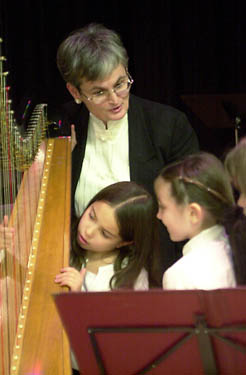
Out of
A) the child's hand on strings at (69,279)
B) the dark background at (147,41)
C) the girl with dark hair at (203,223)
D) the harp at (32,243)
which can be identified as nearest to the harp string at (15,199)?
the harp at (32,243)

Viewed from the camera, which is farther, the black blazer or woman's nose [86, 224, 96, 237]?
the black blazer

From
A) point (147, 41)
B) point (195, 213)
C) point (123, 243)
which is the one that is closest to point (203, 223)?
Answer: point (195, 213)

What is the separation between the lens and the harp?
173 cm

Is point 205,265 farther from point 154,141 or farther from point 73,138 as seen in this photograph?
point 73,138

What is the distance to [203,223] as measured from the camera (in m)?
2.02

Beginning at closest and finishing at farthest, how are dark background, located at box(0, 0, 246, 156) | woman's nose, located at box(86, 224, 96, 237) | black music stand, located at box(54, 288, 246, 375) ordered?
black music stand, located at box(54, 288, 246, 375) < woman's nose, located at box(86, 224, 96, 237) < dark background, located at box(0, 0, 246, 156)

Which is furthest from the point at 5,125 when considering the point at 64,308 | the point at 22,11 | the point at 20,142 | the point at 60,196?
the point at 22,11

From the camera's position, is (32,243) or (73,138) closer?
(32,243)

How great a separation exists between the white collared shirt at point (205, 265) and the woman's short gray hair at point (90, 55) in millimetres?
607

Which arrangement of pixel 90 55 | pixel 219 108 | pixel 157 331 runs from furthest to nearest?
1. pixel 219 108
2. pixel 90 55
3. pixel 157 331

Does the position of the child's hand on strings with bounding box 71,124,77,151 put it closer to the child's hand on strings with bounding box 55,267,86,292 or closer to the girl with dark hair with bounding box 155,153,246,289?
the girl with dark hair with bounding box 155,153,246,289

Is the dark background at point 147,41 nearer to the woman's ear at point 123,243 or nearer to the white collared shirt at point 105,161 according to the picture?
the white collared shirt at point 105,161

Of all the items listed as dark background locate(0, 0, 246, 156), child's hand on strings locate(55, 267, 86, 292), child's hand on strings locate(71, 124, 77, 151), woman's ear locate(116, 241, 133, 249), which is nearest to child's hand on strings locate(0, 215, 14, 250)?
child's hand on strings locate(55, 267, 86, 292)

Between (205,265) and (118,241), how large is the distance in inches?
15.1
